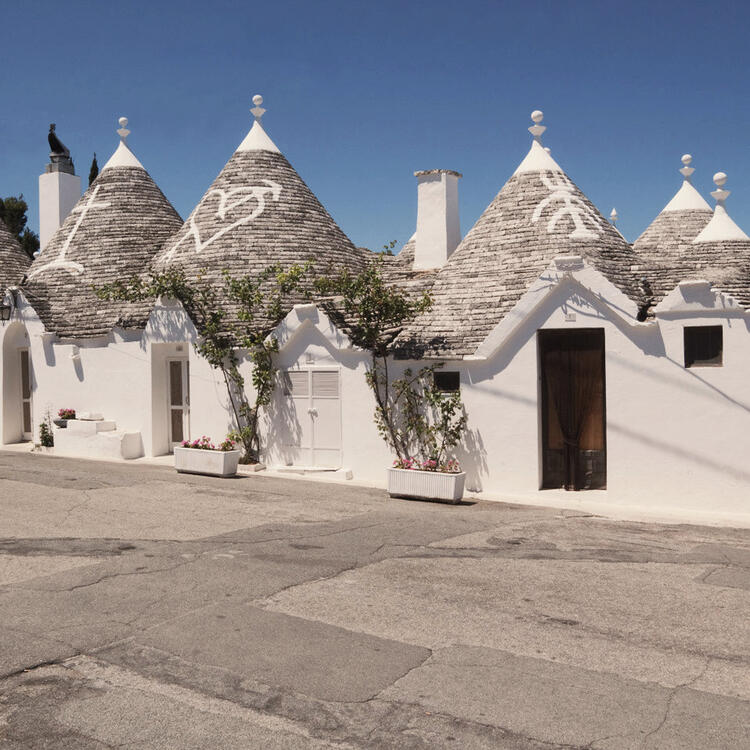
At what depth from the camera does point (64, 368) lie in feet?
62.9

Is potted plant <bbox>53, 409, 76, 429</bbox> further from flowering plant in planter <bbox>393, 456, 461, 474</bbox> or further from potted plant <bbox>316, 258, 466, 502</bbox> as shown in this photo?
flowering plant in planter <bbox>393, 456, 461, 474</bbox>

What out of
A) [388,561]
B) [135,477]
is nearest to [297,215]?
[135,477]

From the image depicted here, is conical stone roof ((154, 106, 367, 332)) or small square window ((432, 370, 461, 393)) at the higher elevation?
conical stone roof ((154, 106, 367, 332))

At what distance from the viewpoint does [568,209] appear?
15203 mm

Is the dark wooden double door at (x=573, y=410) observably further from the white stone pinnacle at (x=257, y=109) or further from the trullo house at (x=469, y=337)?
the white stone pinnacle at (x=257, y=109)

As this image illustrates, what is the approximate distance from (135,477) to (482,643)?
10.0 metres

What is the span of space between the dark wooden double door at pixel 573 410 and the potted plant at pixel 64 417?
35.1ft

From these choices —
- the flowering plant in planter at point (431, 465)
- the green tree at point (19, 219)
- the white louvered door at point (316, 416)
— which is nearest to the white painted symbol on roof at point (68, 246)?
the white louvered door at point (316, 416)

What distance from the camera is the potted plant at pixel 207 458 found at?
15.4 metres

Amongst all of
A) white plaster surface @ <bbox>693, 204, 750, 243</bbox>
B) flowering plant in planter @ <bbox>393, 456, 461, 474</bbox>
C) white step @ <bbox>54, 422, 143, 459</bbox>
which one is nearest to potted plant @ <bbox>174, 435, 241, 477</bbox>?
white step @ <bbox>54, 422, 143, 459</bbox>

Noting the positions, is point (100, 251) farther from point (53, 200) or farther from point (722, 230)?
point (722, 230)

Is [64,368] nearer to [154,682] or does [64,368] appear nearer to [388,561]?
[388,561]

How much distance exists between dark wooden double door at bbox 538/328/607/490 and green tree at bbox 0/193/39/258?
3726 centimetres

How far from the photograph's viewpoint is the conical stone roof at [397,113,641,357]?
46.1 ft
